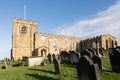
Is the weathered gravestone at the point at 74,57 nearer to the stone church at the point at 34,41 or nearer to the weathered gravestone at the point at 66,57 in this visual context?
the weathered gravestone at the point at 66,57

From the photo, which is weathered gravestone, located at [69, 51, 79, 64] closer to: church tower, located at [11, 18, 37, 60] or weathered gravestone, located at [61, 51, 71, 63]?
weathered gravestone, located at [61, 51, 71, 63]

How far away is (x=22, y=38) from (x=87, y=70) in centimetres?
4079

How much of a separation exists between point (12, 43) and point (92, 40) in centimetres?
2169

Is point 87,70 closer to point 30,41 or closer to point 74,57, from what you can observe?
point 74,57

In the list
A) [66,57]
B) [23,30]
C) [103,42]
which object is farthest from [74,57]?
[103,42]

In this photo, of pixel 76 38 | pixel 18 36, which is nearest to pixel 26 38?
pixel 18 36

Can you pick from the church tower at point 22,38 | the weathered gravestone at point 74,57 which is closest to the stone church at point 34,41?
the church tower at point 22,38

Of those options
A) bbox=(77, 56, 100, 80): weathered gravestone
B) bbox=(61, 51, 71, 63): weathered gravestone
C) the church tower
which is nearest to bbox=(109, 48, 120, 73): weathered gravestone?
bbox=(77, 56, 100, 80): weathered gravestone

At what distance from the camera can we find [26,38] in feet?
165

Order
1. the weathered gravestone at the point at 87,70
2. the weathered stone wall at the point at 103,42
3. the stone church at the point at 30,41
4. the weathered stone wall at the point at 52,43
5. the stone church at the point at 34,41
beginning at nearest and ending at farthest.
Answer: the weathered gravestone at the point at 87,70 < the stone church at the point at 30,41 < the stone church at the point at 34,41 < the weathered stone wall at the point at 52,43 < the weathered stone wall at the point at 103,42

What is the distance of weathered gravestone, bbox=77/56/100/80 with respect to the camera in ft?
32.9

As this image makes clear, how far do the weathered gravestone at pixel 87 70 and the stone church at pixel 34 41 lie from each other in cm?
3777

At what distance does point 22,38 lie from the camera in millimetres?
49844

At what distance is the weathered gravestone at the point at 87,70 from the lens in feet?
32.9
